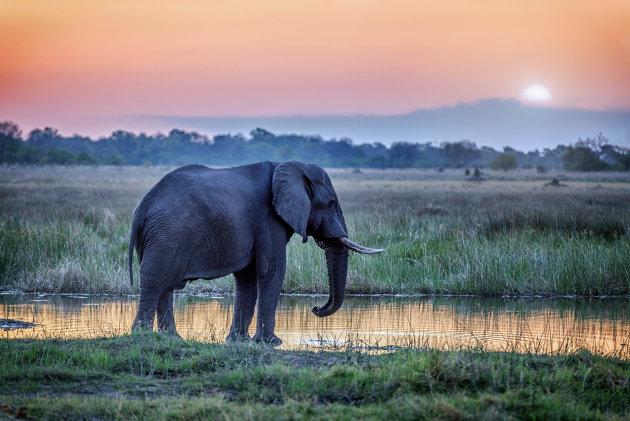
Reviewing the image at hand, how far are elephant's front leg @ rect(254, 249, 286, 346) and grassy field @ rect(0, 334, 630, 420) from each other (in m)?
1.57

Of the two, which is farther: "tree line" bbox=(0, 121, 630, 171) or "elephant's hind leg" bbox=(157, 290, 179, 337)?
"tree line" bbox=(0, 121, 630, 171)

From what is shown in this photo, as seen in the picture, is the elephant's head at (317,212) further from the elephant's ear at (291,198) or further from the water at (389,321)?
the water at (389,321)

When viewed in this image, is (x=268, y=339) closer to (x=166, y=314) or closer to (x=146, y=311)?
(x=166, y=314)

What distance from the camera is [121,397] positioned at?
246 inches

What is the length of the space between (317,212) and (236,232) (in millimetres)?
1275

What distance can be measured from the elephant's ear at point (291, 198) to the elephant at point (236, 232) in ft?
0.04

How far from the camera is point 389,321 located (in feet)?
36.8

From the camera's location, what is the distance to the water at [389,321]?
31.1ft

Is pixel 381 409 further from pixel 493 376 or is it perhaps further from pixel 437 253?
pixel 437 253

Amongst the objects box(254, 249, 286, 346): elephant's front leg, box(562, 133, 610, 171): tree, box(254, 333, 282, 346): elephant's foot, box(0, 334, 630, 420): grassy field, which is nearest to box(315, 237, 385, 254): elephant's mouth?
box(254, 249, 286, 346): elephant's front leg

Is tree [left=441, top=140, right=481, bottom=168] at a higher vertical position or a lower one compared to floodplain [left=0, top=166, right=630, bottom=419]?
higher

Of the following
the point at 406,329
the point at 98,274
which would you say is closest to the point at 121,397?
the point at 406,329

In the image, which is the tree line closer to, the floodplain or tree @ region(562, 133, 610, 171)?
tree @ region(562, 133, 610, 171)

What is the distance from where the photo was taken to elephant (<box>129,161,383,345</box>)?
8.98m
